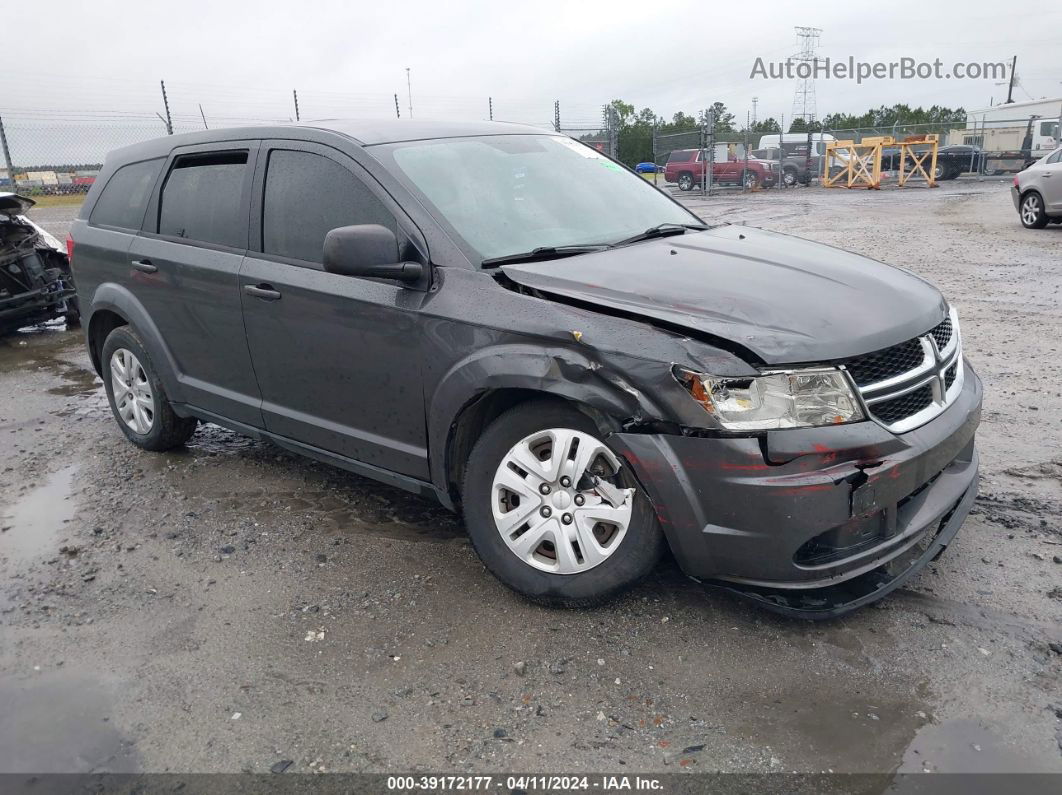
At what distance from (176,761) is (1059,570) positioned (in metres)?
3.23

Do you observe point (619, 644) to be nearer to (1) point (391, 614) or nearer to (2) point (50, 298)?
(1) point (391, 614)

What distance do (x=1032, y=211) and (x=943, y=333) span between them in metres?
12.8

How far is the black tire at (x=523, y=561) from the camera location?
2934 millimetres

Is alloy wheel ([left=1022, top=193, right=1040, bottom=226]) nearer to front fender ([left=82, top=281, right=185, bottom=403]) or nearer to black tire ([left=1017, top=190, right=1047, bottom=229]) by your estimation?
black tire ([left=1017, top=190, right=1047, bottom=229])

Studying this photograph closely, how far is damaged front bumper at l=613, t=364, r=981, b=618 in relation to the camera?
263 cm

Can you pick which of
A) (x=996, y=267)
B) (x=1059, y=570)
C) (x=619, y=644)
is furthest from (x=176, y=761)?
(x=996, y=267)

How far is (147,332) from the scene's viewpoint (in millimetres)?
4664

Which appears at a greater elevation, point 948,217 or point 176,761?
point 176,761

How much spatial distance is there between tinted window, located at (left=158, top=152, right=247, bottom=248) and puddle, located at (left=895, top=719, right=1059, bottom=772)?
11.2ft

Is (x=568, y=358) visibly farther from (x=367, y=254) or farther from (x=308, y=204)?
(x=308, y=204)

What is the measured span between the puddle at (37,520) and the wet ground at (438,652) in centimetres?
2

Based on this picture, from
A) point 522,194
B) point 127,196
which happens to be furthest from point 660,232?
point 127,196

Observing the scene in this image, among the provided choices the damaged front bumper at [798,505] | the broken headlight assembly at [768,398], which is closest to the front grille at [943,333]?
the damaged front bumper at [798,505]

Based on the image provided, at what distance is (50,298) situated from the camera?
8781 mm
